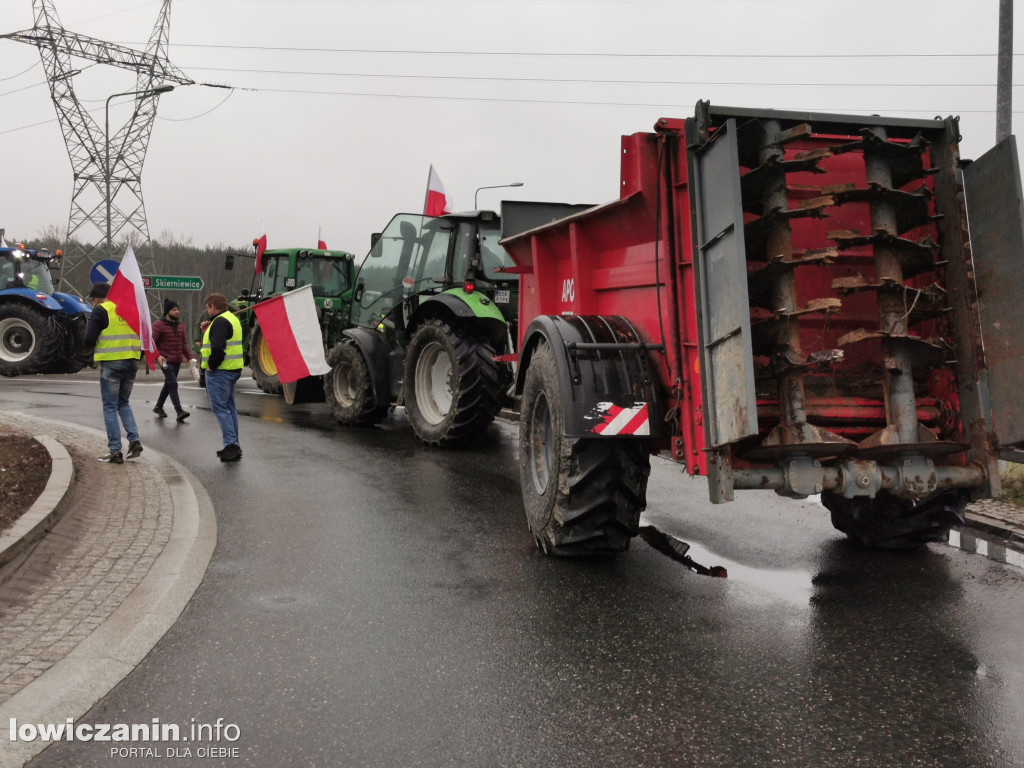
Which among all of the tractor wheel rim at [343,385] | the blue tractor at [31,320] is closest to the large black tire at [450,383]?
the tractor wheel rim at [343,385]

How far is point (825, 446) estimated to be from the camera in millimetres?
4109

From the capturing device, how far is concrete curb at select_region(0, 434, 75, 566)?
4.76 meters

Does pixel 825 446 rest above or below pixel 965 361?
below

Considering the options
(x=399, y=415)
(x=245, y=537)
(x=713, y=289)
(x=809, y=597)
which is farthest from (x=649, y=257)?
(x=399, y=415)

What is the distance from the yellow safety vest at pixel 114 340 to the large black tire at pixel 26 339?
1217cm

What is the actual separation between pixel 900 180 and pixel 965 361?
1021 mm

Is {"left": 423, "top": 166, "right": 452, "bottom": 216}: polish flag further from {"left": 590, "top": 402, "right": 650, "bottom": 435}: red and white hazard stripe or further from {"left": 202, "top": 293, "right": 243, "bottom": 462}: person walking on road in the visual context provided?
{"left": 590, "top": 402, "right": 650, "bottom": 435}: red and white hazard stripe

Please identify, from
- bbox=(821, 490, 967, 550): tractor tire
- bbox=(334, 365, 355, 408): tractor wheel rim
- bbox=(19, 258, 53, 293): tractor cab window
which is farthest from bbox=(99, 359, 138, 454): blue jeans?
bbox=(19, 258, 53, 293): tractor cab window

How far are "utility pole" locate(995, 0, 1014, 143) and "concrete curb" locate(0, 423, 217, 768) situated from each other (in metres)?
9.95

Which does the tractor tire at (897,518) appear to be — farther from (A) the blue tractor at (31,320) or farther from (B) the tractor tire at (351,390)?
(A) the blue tractor at (31,320)

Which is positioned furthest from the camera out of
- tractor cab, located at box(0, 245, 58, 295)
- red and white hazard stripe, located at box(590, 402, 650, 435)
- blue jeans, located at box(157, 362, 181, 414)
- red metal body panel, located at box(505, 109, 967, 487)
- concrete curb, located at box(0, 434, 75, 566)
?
tractor cab, located at box(0, 245, 58, 295)

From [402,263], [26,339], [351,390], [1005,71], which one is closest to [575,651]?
[402,263]

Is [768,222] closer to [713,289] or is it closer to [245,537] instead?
[713,289]

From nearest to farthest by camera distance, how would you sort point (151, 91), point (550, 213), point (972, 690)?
point (972, 690), point (550, 213), point (151, 91)
